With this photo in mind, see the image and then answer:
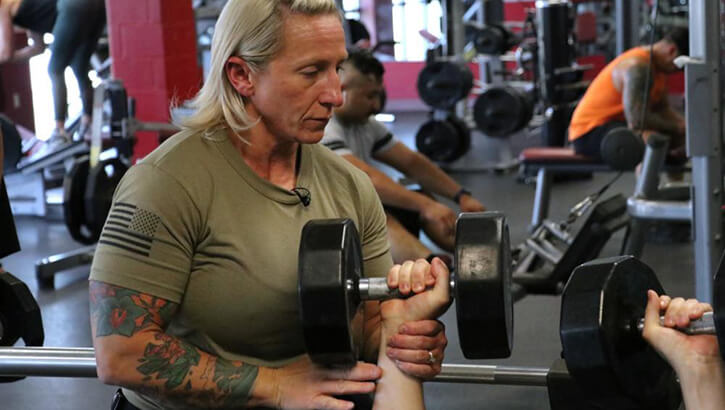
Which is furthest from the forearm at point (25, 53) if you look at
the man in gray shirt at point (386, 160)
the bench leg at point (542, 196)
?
the bench leg at point (542, 196)

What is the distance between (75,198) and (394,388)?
317cm

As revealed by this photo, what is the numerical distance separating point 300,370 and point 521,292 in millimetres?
2326

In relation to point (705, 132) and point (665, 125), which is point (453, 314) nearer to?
point (705, 132)

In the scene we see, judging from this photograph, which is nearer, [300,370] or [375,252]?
[300,370]

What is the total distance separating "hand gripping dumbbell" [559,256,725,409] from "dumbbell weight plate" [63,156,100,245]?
3.28 m

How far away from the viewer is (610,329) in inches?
51.3

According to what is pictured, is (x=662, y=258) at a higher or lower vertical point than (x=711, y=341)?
lower

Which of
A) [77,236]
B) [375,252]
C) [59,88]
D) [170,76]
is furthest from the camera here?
[59,88]

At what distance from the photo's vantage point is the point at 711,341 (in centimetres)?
129

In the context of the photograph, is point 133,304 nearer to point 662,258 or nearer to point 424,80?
point 662,258

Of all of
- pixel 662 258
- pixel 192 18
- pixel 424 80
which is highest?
pixel 192 18

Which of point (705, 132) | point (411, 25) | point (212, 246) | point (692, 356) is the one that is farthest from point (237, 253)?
point (411, 25)

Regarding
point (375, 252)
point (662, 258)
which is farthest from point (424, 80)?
point (375, 252)

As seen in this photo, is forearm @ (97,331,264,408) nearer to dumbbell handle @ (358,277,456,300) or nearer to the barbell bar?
dumbbell handle @ (358,277,456,300)
